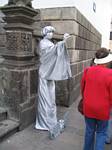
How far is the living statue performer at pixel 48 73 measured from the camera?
436 cm

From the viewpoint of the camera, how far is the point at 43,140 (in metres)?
4.03

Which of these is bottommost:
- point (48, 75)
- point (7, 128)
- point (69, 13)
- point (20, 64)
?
point (7, 128)

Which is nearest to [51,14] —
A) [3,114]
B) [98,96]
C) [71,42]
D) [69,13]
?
[69,13]

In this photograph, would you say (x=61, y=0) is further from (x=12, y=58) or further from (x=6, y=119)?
(x=6, y=119)

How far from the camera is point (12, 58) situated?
430 centimetres

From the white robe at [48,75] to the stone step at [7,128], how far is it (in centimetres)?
47

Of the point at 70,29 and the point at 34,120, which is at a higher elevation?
the point at 70,29

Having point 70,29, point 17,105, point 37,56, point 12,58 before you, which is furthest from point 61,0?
point 17,105

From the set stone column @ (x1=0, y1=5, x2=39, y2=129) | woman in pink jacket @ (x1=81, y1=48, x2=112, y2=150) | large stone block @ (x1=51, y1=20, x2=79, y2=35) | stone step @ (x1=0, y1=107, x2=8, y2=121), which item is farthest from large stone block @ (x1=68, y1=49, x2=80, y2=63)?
woman in pink jacket @ (x1=81, y1=48, x2=112, y2=150)

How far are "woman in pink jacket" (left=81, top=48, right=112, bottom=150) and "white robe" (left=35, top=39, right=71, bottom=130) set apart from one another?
49.7 inches

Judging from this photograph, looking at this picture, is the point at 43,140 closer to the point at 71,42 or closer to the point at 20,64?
the point at 20,64

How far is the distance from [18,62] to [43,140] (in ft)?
4.69

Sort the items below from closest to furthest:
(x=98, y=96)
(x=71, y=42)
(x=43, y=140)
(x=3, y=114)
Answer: (x=98, y=96), (x=43, y=140), (x=3, y=114), (x=71, y=42)

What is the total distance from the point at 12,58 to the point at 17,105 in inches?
33.9
